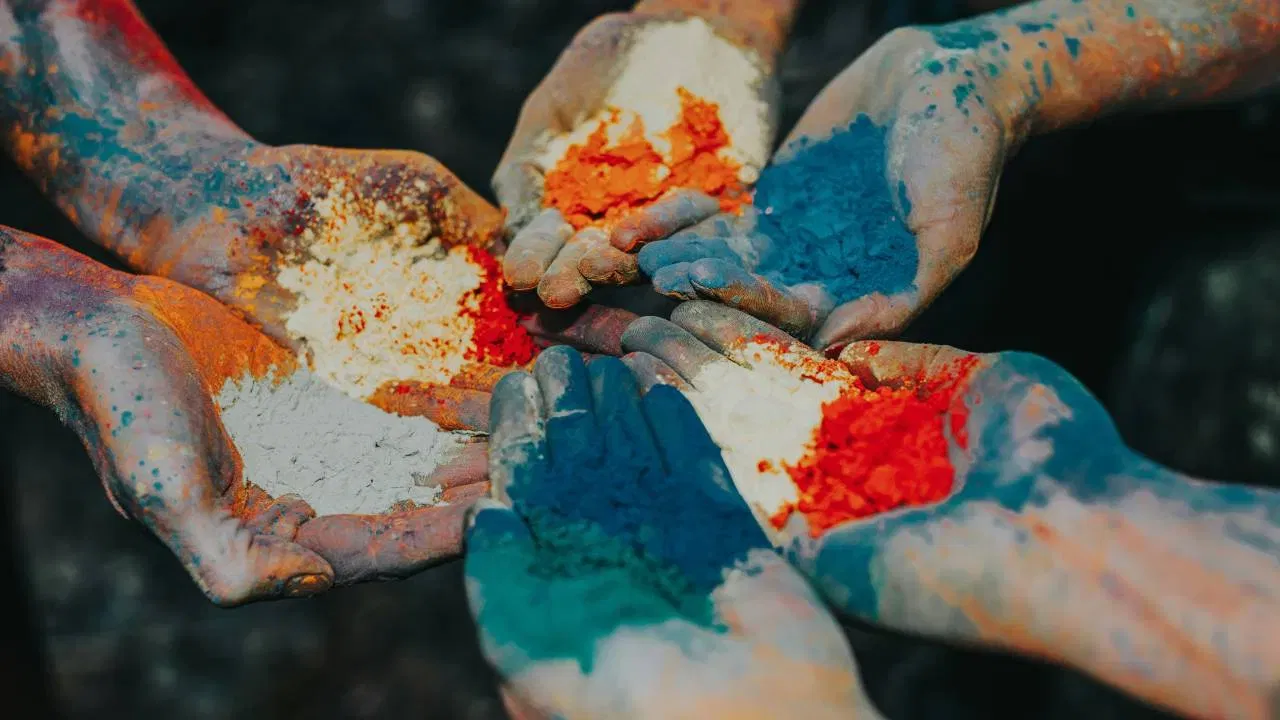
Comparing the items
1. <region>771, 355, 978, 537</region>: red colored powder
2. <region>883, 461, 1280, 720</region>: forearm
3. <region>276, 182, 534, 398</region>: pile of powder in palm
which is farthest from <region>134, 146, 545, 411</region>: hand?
<region>883, 461, 1280, 720</region>: forearm

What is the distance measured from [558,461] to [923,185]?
2.82 ft

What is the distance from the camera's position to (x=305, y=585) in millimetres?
1313

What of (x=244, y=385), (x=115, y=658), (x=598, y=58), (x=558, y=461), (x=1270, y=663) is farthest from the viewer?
(x=115, y=658)

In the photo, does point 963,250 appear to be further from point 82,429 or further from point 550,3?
point 550,3

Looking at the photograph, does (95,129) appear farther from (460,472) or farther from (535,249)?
(460,472)

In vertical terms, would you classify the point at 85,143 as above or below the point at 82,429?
above

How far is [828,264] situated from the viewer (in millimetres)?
1691

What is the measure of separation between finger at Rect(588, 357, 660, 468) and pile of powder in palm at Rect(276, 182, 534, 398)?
0.39m

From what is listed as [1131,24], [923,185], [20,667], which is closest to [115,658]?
[20,667]

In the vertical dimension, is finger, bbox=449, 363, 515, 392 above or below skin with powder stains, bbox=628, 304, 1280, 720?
below

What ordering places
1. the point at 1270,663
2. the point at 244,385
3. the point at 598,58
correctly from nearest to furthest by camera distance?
the point at 1270,663 < the point at 244,385 < the point at 598,58

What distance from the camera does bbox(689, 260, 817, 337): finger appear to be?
1.55 m

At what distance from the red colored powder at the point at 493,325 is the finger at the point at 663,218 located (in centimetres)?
28

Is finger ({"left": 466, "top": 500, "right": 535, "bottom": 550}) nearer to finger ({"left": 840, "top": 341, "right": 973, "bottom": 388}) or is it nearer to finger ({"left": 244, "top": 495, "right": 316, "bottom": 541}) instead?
finger ({"left": 244, "top": 495, "right": 316, "bottom": 541})
